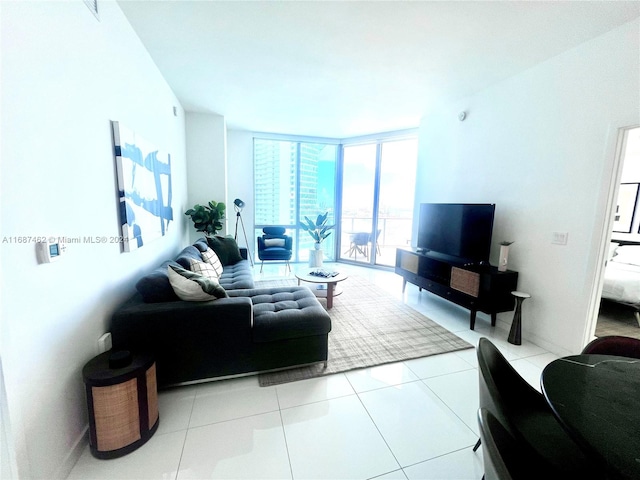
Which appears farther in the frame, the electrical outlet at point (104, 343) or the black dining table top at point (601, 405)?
the electrical outlet at point (104, 343)

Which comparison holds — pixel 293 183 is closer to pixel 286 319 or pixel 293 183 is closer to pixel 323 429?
pixel 286 319

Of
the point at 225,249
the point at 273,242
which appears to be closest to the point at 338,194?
the point at 273,242

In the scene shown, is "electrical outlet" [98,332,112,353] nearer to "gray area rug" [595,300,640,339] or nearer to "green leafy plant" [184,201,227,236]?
"green leafy plant" [184,201,227,236]

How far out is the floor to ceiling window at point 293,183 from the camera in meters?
5.97

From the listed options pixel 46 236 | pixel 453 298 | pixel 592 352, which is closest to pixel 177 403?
pixel 46 236

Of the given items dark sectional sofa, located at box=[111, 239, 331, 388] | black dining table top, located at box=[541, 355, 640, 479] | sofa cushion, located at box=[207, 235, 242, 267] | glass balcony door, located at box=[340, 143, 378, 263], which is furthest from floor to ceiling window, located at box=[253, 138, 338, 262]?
black dining table top, located at box=[541, 355, 640, 479]

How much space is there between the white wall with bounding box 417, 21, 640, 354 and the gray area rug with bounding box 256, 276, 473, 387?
39.7 inches

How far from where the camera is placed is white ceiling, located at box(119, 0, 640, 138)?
6.54 feet

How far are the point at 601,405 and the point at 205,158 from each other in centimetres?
531

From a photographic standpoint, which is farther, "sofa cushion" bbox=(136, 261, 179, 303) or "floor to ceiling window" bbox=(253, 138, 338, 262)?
"floor to ceiling window" bbox=(253, 138, 338, 262)

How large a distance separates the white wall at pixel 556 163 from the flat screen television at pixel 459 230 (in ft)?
0.91

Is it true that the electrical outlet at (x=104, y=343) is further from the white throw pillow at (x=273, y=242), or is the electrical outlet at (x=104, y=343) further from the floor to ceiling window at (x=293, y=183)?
the floor to ceiling window at (x=293, y=183)

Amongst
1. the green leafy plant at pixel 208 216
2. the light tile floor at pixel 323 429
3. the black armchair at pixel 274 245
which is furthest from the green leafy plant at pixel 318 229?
the light tile floor at pixel 323 429

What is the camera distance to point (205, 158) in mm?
4730
